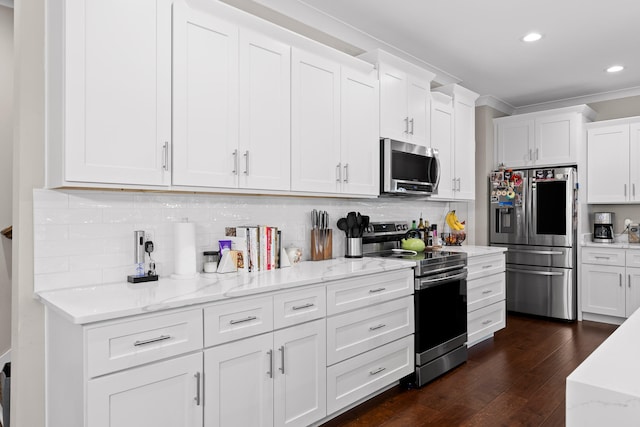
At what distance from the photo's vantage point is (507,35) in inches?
139

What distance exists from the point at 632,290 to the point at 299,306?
4.09m

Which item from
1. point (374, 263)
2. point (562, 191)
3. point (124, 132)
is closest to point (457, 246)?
point (562, 191)

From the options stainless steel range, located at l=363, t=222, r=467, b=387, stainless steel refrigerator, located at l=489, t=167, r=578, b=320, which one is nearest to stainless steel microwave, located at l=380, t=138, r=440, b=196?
stainless steel range, located at l=363, t=222, r=467, b=387

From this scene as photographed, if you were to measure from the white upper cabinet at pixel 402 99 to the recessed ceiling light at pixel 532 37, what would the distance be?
0.80 meters

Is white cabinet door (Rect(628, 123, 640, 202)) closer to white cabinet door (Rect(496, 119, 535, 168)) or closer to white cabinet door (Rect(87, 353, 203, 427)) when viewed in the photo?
white cabinet door (Rect(496, 119, 535, 168))

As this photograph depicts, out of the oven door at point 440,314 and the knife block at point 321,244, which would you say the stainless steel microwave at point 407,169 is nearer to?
the knife block at point 321,244

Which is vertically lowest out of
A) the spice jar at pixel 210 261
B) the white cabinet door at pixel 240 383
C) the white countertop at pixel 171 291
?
the white cabinet door at pixel 240 383

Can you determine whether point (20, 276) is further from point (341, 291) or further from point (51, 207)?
point (341, 291)

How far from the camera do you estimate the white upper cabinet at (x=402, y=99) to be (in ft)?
11.0

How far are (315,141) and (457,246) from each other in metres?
2.35

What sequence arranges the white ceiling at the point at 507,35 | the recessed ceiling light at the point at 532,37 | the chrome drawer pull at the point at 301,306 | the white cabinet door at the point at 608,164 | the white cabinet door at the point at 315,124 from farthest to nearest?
the white cabinet door at the point at 608,164 < the recessed ceiling light at the point at 532,37 < the white ceiling at the point at 507,35 < the white cabinet door at the point at 315,124 < the chrome drawer pull at the point at 301,306

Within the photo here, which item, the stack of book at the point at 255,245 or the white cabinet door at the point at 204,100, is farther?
the stack of book at the point at 255,245

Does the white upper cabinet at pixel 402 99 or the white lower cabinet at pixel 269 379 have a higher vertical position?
the white upper cabinet at pixel 402 99

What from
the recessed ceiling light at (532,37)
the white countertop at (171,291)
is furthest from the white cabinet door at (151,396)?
the recessed ceiling light at (532,37)
